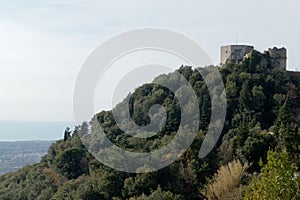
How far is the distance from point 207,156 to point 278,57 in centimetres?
1113

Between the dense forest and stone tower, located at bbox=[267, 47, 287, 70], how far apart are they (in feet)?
2.47

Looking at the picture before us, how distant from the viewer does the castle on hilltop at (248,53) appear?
26.3m

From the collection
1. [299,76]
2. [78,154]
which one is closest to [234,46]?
[299,76]

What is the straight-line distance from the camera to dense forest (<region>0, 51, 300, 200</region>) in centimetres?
1511

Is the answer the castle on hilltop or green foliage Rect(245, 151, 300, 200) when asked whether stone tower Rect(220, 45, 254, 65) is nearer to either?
the castle on hilltop

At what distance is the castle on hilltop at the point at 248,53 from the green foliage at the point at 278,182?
55.7 feet

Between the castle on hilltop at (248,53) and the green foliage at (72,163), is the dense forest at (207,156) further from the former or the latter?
the castle on hilltop at (248,53)

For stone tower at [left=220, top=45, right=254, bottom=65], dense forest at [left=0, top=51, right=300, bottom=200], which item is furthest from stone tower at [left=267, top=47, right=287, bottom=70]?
stone tower at [left=220, top=45, right=254, bottom=65]

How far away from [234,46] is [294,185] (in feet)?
59.8

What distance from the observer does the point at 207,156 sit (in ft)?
56.5

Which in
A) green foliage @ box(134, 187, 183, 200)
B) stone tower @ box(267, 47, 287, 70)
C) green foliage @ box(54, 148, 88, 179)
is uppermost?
stone tower @ box(267, 47, 287, 70)

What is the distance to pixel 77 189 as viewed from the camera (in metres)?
18.0

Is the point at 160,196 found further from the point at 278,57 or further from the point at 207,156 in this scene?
the point at 278,57

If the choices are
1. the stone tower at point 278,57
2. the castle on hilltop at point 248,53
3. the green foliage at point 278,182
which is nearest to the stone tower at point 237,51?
the castle on hilltop at point 248,53
